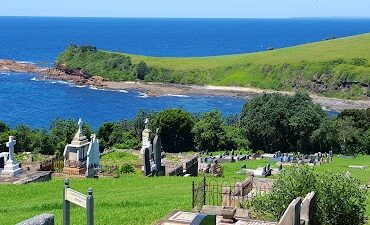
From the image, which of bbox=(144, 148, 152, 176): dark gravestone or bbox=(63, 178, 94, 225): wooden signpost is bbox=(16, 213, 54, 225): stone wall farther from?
bbox=(144, 148, 152, 176): dark gravestone

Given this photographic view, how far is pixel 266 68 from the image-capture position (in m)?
134

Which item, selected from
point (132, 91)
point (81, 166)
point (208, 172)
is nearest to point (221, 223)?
point (81, 166)

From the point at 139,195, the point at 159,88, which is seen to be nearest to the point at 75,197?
the point at 139,195

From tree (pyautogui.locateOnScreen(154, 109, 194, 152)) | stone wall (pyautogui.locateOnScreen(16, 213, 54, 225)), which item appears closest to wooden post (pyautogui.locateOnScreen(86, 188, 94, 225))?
stone wall (pyautogui.locateOnScreen(16, 213, 54, 225))

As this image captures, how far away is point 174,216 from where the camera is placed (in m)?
14.7

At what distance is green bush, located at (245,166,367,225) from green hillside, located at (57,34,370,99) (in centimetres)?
10127

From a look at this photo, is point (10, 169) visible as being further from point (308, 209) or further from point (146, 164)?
point (308, 209)

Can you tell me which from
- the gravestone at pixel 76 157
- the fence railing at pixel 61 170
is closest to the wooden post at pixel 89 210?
the fence railing at pixel 61 170

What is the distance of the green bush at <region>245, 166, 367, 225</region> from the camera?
1434 cm

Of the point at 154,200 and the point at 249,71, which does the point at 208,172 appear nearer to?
the point at 154,200

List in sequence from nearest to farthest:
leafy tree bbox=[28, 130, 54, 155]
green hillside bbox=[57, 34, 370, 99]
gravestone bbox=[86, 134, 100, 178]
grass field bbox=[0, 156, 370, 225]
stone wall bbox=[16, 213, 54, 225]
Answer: stone wall bbox=[16, 213, 54, 225] < grass field bbox=[0, 156, 370, 225] < gravestone bbox=[86, 134, 100, 178] < leafy tree bbox=[28, 130, 54, 155] < green hillside bbox=[57, 34, 370, 99]

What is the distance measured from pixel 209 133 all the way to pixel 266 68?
7885 centimetres

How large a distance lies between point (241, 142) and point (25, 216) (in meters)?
46.0

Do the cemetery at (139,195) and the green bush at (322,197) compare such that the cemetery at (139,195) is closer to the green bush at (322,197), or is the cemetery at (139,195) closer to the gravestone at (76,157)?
the gravestone at (76,157)
